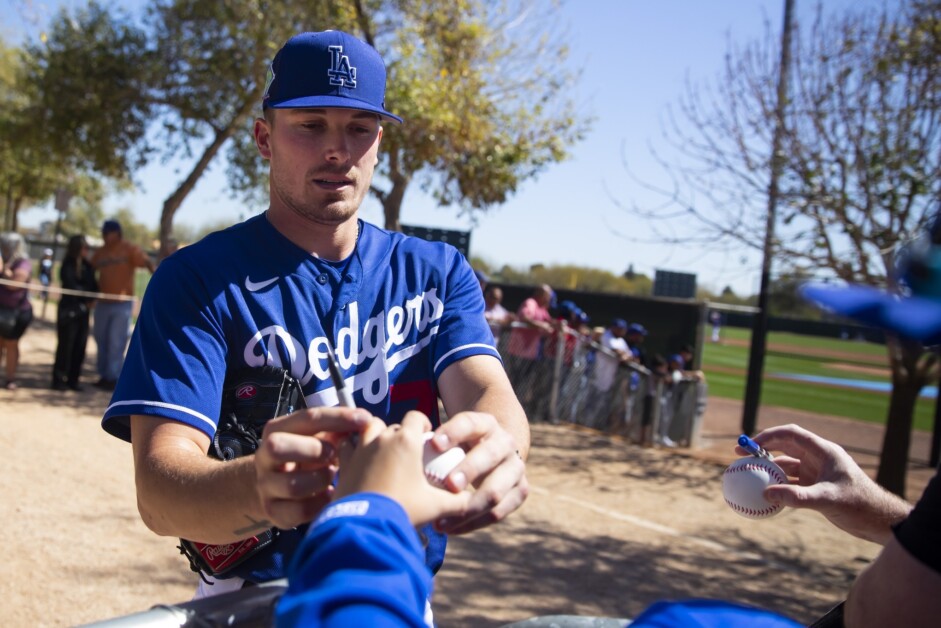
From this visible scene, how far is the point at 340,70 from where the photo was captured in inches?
71.2

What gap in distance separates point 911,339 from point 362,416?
2.31ft

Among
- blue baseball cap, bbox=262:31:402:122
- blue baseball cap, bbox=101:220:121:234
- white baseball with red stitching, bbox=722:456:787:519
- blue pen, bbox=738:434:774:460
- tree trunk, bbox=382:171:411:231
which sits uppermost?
tree trunk, bbox=382:171:411:231

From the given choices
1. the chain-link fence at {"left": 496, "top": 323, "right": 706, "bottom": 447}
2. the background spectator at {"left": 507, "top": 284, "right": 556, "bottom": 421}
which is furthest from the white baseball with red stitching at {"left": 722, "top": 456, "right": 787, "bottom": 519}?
the background spectator at {"left": 507, "top": 284, "right": 556, "bottom": 421}

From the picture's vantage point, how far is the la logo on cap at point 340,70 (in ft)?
5.90

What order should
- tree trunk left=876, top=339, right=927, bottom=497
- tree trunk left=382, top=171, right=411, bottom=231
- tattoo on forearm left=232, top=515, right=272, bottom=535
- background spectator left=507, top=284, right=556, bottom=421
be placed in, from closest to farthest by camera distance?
1. tattoo on forearm left=232, top=515, right=272, bottom=535
2. tree trunk left=876, top=339, right=927, bottom=497
3. tree trunk left=382, top=171, right=411, bottom=231
4. background spectator left=507, top=284, right=556, bottom=421

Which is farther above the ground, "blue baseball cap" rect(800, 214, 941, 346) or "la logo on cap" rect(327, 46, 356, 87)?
"la logo on cap" rect(327, 46, 356, 87)

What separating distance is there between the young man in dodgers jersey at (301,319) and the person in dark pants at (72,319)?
356 inches

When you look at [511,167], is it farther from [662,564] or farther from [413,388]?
[413,388]

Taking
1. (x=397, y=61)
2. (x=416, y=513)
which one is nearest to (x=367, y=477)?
(x=416, y=513)

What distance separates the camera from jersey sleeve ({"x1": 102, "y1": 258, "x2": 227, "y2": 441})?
5.24 ft

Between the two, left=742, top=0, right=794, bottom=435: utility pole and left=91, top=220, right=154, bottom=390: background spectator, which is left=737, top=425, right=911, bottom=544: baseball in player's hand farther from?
left=91, top=220, right=154, bottom=390: background spectator

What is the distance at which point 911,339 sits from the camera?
3.13ft

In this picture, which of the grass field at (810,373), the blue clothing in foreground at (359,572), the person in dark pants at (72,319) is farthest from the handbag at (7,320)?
the grass field at (810,373)

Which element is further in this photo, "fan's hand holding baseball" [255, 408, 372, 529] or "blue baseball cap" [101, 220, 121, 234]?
"blue baseball cap" [101, 220, 121, 234]
